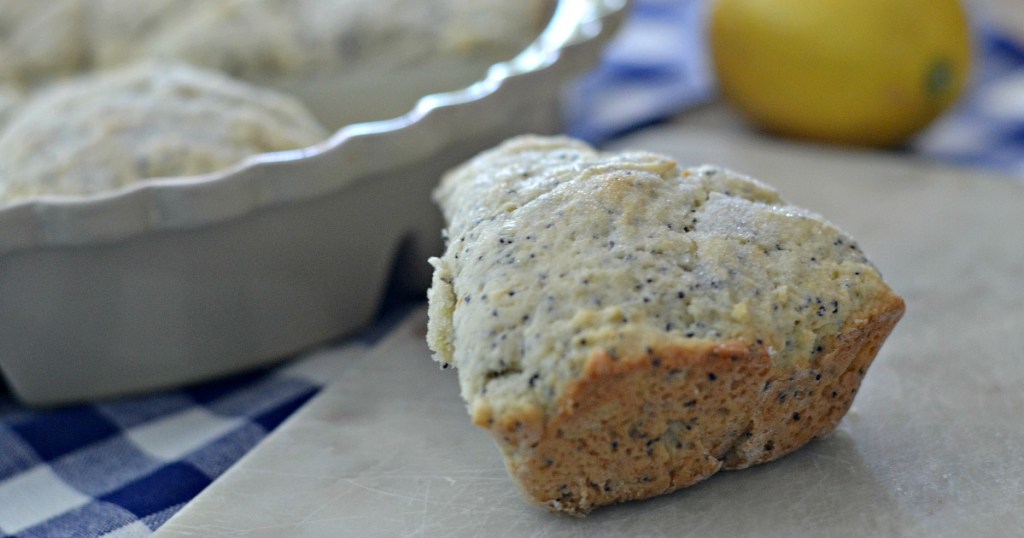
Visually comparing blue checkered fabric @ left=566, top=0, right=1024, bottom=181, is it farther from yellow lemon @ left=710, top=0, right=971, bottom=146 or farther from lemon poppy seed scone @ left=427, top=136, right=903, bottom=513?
lemon poppy seed scone @ left=427, top=136, right=903, bottom=513

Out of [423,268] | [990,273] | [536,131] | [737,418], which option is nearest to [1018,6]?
[990,273]

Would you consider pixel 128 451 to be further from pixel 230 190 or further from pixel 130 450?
pixel 230 190

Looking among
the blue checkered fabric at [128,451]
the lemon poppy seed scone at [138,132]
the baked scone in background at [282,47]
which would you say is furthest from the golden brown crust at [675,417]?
the baked scone in background at [282,47]

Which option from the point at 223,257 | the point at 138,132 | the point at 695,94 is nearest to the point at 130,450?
the point at 223,257

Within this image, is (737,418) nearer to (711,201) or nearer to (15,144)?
(711,201)

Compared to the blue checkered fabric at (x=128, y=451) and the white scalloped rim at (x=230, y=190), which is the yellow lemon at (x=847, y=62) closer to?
the white scalloped rim at (x=230, y=190)
